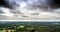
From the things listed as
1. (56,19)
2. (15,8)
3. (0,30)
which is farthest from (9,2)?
(56,19)

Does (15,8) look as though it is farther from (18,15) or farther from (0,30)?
(0,30)

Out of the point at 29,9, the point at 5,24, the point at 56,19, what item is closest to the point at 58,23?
the point at 56,19

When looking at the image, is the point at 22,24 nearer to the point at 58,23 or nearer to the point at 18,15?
the point at 18,15

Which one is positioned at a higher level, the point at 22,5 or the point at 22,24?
the point at 22,5

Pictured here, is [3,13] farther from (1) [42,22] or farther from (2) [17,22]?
(1) [42,22]

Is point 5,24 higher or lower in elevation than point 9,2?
lower

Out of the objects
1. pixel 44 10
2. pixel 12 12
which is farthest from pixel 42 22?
pixel 12 12
